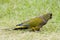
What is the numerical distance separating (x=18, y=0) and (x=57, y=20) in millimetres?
2144

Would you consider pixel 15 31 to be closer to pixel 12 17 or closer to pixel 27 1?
pixel 12 17

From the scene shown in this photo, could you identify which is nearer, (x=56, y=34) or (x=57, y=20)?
(x=56, y=34)

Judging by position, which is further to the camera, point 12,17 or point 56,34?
point 12,17

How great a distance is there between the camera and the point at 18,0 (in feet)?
30.9

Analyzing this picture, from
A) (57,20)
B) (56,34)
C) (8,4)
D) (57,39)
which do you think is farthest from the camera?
(8,4)

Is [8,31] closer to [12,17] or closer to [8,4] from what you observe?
[12,17]

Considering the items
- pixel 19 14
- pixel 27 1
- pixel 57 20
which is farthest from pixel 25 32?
pixel 27 1

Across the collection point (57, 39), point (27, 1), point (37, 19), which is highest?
point (27, 1)

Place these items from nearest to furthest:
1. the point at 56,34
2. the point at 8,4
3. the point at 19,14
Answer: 1. the point at 56,34
2. the point at 19,14
3. the point at 8,4

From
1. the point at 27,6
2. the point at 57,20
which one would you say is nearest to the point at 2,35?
the point at 57,20

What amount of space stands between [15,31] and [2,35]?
423mm

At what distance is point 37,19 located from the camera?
20.0ft

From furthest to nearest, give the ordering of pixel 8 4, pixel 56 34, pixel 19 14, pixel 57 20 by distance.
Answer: pixel 8 4
pixel 19 14
pixel 57 20
pixel 56 34

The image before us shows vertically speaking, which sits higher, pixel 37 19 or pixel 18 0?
pixel 18 0
